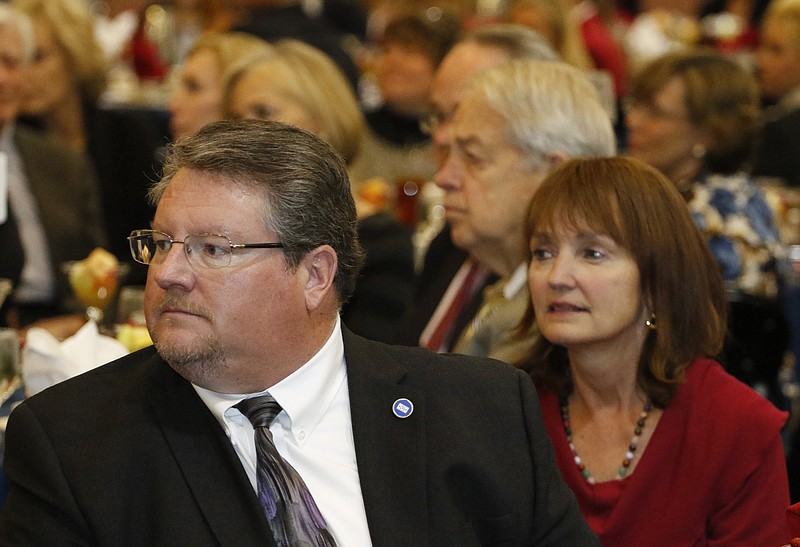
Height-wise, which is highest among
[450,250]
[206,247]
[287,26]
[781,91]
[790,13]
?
[206,247]

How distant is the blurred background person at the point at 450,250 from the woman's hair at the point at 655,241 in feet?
2.88

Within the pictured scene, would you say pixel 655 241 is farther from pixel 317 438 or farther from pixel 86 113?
pixel 86 113

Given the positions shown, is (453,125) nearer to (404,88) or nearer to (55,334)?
(55,334)

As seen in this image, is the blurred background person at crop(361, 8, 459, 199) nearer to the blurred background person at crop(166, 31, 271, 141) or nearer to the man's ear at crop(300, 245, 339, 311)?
the blurred background person at crop(166, 31, 271, 141)

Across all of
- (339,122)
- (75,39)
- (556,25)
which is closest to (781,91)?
(556,25)

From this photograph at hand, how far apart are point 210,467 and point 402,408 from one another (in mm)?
357

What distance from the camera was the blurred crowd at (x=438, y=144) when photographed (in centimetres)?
312

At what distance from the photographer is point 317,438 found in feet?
6.81

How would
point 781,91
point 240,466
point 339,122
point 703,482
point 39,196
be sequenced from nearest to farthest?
point 240,466 < point 703,482 < point 339,122 < point 39,196 < point 781,91

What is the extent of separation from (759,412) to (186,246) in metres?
1.21

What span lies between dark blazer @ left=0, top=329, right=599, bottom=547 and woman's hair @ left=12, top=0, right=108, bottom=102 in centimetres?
362

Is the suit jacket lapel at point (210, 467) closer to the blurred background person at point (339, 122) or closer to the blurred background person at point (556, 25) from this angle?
the blurred background person at point (339, 122)

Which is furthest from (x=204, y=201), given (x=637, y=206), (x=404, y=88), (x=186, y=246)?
(x=404, y=88)

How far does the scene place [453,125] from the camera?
323cm
